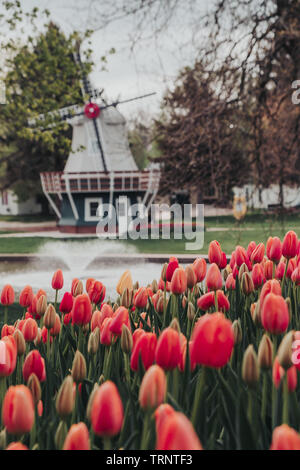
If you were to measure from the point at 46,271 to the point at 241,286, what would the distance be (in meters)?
12.4

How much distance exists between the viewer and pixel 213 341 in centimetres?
134

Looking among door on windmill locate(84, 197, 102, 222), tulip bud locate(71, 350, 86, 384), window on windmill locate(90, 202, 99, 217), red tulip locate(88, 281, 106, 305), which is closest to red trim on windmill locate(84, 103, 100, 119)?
door on windmill locate(84, 197, 102, 222)

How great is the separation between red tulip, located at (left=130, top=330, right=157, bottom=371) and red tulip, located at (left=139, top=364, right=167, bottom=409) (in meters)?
0.34

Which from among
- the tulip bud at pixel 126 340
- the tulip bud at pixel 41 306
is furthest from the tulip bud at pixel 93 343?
the tulip bud at pixel 41 306

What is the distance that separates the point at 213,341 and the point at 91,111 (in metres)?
30.8

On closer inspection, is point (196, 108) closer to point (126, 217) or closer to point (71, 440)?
point (71, 440)

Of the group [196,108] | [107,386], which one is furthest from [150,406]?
[196,108]

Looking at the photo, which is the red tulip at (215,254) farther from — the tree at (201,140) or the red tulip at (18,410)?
the tree at (201,140)

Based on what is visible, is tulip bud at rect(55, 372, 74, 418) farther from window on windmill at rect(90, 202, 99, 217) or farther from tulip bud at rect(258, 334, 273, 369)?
window on windmill at rect(90, 202, 99, 217)

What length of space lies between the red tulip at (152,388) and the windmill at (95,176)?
2809 cm

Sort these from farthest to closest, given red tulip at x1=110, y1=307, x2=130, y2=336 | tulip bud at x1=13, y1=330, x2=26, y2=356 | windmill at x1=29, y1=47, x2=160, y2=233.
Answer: windmill at x1=29, y1=47, x2=160, y2=233 → tulip bud at x1=13, y1=330, x2=26, y2=356 → red tulip at x1=110, y1=307, x2=130, y2=336

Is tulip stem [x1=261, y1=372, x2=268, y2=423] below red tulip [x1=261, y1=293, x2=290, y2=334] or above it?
below

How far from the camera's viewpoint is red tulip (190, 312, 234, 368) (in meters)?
1.33

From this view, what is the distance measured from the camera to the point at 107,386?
120cm
